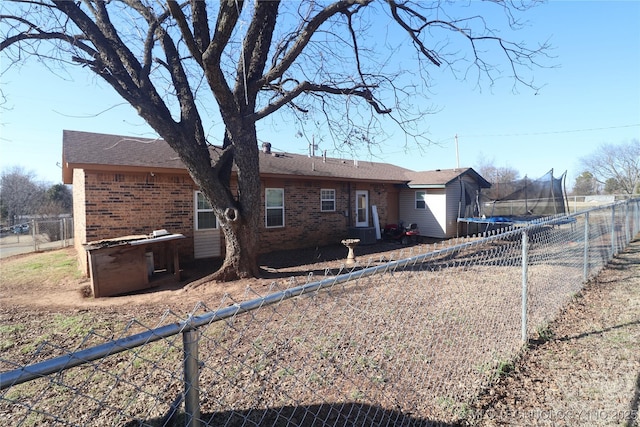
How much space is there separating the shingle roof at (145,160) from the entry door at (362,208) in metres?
0.91

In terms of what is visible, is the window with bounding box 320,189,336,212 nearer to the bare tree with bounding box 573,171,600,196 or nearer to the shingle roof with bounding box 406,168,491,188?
the shingle roof with bounding box 406,168,491,188

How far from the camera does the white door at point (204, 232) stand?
10.6m

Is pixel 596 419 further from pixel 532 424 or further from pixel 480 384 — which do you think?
pixel 480 384

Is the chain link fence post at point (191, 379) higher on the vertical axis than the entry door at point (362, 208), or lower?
lower

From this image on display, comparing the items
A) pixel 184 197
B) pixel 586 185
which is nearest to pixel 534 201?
pixel 184 197

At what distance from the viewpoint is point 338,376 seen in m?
3.28

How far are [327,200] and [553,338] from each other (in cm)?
1094

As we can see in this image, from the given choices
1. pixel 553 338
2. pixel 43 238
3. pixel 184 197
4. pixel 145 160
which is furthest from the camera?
pixel 43 238

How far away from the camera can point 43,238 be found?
19234 mm

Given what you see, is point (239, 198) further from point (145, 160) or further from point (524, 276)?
point (524, 276)

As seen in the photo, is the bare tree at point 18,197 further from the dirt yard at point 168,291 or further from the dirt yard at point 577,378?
the dirt yard at point 577,378

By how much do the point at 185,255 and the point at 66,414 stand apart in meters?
7.58

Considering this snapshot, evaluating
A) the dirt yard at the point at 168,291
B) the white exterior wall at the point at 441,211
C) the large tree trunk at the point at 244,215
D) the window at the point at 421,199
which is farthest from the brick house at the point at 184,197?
the white exterior wall at the point at 441,211

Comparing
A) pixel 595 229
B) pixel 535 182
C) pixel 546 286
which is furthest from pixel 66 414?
pixel 535 182
